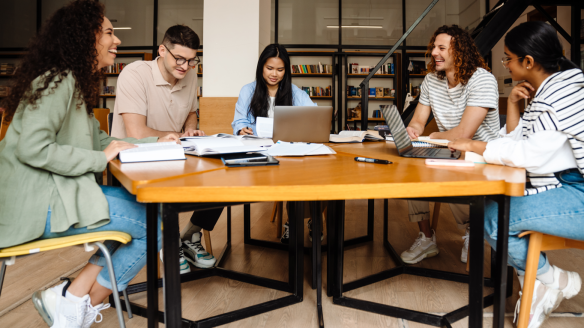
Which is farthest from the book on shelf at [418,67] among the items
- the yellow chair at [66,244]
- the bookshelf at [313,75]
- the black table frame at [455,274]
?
the yellow chair at [66,244]

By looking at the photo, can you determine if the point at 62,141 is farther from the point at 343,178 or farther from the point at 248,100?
the point at 248,100

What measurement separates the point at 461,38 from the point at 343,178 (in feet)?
4.91

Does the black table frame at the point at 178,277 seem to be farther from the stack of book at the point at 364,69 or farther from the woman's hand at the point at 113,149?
the stack of book at the point at 364,69

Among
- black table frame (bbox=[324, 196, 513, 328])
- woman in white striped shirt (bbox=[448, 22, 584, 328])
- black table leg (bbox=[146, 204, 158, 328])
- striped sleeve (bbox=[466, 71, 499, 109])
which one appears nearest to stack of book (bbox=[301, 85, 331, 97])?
black table frame (bbox=[324, 196, 513, 328])

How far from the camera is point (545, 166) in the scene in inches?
42.7

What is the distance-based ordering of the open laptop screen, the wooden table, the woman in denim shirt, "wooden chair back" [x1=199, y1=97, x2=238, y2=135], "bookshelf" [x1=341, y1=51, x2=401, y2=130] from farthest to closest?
"bookshelf" [x1=341, y1=51, x2=401, y2=130] → "wooden chair back" [x1=199, y1=97, x2=238, y2=135] → the woman in denim shirt → the open laptop screen → the wooden table

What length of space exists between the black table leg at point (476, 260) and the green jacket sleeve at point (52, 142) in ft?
3.21

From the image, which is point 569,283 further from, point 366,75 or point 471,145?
point 366,75

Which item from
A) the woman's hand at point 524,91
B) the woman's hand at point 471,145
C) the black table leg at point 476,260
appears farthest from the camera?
the woman's hand at point 524,91

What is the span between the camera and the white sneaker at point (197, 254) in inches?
76.0

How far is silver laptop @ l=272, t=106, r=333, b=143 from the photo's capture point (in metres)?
1.71

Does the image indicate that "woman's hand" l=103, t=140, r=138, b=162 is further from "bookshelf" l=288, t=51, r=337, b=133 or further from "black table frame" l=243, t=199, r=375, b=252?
"bookshelf" l=288, t=51, r=337, b=133

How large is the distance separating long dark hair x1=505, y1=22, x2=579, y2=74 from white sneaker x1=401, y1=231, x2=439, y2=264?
→ 3.53 feet

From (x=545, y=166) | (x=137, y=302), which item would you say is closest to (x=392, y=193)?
(x=545, y=166)
